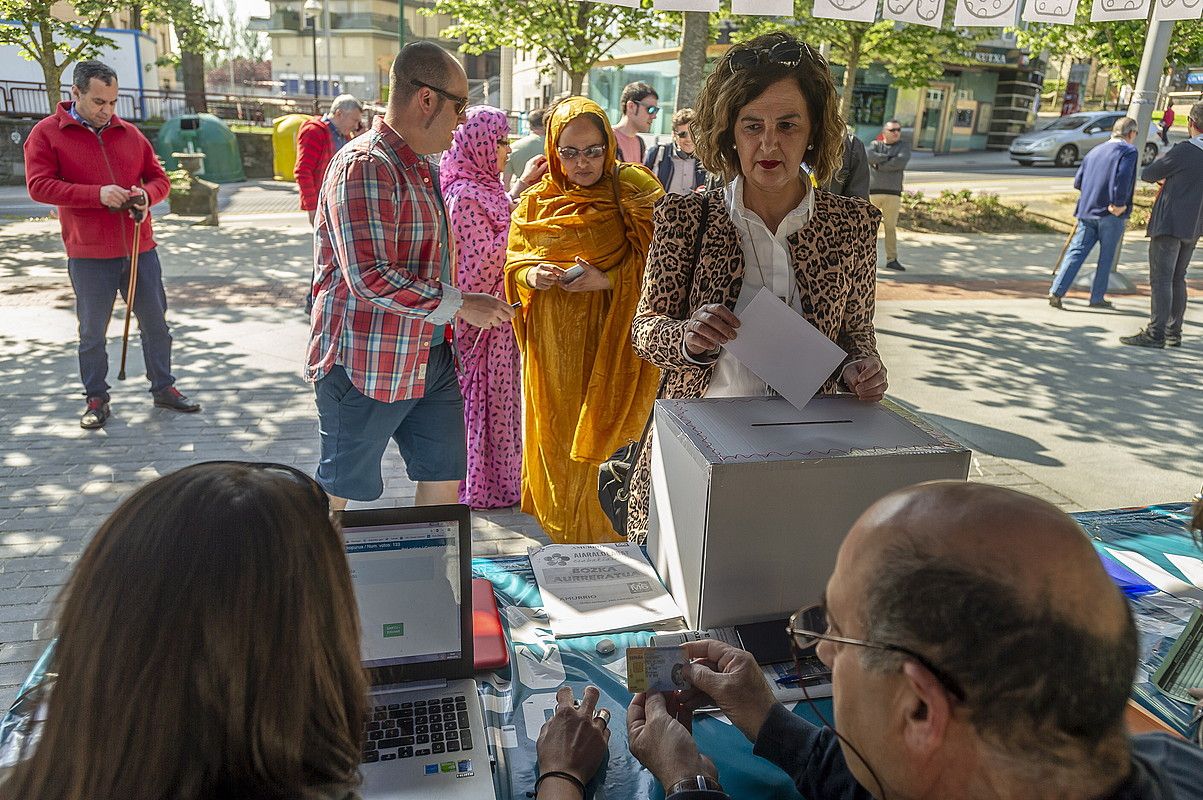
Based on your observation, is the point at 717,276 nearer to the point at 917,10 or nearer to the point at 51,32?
the point at 917,10

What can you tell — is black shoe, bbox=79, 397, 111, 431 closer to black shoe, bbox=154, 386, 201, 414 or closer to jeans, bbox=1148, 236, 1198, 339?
black shoe, bbox=154, 386, 201, 414

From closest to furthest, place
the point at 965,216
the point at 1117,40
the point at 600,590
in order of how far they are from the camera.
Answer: the point at 600,590 → the point at 1117,40 → the point at 965,216

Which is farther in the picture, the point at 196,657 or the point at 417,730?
the point at 417,730

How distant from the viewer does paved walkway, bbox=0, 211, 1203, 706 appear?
4.10 m

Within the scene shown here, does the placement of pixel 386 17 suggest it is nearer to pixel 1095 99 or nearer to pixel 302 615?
pixel 1095 99

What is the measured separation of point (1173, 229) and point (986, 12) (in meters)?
4.44

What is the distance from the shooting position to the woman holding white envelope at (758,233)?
228 cm

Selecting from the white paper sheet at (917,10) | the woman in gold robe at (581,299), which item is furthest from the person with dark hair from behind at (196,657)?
the white paper sheet at (917,10)

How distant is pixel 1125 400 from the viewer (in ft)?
20.4

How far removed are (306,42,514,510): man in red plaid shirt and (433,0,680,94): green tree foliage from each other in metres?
7.40

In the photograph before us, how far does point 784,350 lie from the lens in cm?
194

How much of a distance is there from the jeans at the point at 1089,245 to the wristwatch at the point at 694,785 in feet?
29.8

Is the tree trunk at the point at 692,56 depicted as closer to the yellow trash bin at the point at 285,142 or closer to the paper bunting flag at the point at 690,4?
the paper bunting flag at the point at 690,4

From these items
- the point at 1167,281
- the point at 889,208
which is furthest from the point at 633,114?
the point at 1167,281
